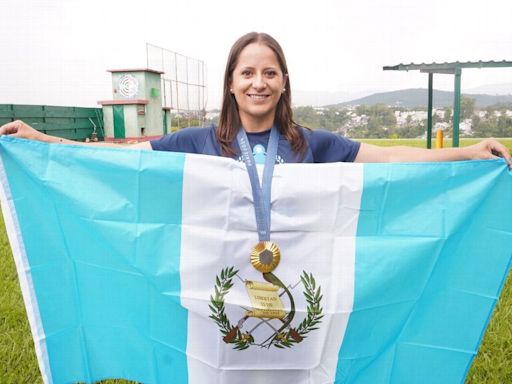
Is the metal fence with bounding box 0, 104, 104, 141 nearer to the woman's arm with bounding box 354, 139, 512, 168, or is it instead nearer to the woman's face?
the woman's face

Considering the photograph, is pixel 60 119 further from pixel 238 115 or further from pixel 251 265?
pixel 251 265

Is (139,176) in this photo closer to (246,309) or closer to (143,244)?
(143,244)

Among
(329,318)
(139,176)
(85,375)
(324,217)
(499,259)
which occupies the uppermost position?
(139,176)

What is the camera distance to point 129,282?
7.77 feet

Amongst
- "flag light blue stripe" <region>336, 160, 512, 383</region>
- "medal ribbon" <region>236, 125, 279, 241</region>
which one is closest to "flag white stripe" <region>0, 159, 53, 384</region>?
"medal ribbon" <region>236, 125, 279, 241</region>

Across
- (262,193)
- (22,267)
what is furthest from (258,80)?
(22,267)

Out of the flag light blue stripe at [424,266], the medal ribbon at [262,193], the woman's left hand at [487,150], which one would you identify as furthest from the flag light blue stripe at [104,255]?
the woman's left hand at [487,150]

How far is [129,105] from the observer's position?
18.1 meters

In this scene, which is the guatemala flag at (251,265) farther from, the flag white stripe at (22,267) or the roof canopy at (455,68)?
the roof canopy at (455,68)

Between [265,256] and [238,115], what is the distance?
692 mm

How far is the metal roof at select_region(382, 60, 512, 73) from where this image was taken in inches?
457

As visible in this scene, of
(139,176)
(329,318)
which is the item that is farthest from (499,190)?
(139,176)

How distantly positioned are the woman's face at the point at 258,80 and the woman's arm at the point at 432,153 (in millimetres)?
530

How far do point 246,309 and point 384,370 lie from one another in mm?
750
